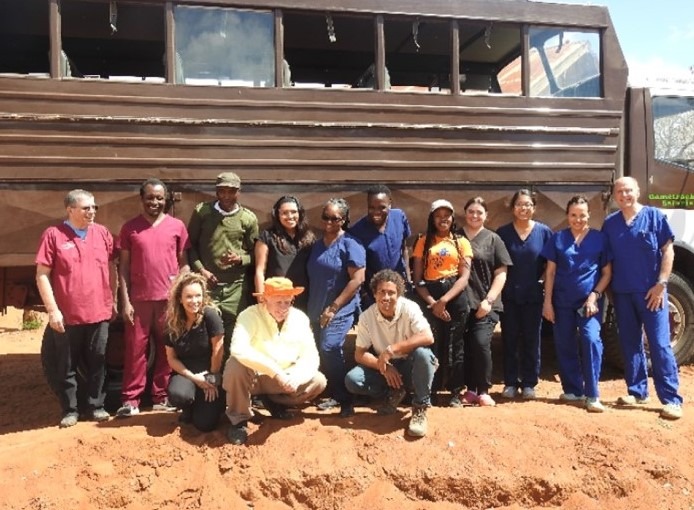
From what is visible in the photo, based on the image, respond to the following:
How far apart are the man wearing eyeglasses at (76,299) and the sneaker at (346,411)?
1586 mm

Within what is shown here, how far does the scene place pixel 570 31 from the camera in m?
5.25

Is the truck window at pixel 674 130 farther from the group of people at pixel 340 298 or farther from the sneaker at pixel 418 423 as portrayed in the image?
the sneaker at pixel 418 423

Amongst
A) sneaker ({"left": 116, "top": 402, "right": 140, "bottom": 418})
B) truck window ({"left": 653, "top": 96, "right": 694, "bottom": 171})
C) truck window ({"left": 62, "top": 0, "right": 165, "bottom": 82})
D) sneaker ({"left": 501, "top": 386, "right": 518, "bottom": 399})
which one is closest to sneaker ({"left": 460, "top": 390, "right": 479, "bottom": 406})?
sneaker ({"left": 501, "top": 386, "right": 518, "bottom": 399})

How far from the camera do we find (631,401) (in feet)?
14.2

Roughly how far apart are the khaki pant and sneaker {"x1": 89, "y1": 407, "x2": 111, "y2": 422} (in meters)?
0.95

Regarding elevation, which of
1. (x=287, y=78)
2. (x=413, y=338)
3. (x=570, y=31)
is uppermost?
(x=570, y=31)

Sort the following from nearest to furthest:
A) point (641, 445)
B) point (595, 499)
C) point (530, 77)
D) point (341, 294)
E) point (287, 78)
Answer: point (595, 499) → point (641, 445) → point (341, 294) → point (287, 78) → point (530, 77)

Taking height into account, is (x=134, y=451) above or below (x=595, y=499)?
above

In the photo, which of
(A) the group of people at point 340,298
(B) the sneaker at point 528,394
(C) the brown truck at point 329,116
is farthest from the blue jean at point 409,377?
(C) the brown truck at point 329,116

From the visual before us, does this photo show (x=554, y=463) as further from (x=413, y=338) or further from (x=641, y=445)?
(x=413, y=338)

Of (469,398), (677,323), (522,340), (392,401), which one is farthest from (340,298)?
(677,323)

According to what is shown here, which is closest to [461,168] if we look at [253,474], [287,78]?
[287,78]

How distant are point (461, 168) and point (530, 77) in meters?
1.02

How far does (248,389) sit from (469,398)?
1.63 m
